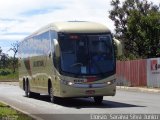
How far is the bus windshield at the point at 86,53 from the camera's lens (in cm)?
2056

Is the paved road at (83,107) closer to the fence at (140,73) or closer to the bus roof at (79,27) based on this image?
the bus roof at (79,27)

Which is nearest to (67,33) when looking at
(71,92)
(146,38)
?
(71,92)

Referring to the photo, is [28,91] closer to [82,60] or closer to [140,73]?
[82,60]

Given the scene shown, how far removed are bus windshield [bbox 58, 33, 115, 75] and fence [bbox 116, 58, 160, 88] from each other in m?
16.8

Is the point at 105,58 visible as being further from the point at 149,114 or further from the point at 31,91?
the point at 31,91

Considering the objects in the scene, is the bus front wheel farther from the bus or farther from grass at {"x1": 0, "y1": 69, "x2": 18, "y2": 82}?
grass at {"x1": 0, "y1": 69, "x2": 18, "y2": 82}

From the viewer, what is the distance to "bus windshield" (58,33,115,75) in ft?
67.5

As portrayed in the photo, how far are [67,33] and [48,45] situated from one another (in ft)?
6.60

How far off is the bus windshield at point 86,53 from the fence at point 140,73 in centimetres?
1680

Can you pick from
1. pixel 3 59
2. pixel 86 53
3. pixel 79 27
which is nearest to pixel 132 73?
pixel 79 27

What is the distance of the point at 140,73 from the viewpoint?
40594 mm

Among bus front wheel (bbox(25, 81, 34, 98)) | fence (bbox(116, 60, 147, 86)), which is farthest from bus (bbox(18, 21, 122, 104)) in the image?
fence (bbox(116, 60, 147, 86))

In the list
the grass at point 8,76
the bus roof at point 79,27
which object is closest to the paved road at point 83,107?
the bus roof at point 79,27

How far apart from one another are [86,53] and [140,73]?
20377 millimetres
